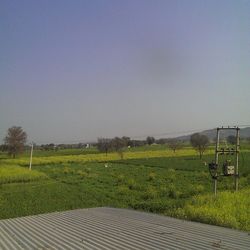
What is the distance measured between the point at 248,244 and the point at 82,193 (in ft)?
51.0

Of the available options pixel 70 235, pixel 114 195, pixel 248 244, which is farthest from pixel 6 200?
pixel 248 244

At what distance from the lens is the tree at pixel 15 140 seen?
270 feet

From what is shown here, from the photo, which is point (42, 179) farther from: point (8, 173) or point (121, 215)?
point (121, 215)

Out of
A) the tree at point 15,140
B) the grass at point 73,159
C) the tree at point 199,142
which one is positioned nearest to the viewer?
the grass at point 73,159

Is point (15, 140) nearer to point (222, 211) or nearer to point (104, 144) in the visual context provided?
point (104, 144)

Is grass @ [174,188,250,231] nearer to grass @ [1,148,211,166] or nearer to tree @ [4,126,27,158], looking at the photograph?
grass @ [1,148,211,166]

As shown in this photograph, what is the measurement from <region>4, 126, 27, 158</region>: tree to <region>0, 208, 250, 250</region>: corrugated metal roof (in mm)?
72462

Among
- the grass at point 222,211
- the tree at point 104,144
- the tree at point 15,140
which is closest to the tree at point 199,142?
the tree at point 104,144

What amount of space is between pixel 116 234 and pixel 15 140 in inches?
3002

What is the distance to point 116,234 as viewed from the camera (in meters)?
9.09

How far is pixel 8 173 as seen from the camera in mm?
34406

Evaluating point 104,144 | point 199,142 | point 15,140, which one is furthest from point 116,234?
point 104,144

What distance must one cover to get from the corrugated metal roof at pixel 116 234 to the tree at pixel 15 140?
72462 millimetres

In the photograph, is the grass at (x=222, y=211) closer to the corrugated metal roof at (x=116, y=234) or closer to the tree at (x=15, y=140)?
the corrugated metal roof at (x=116, y=234)
